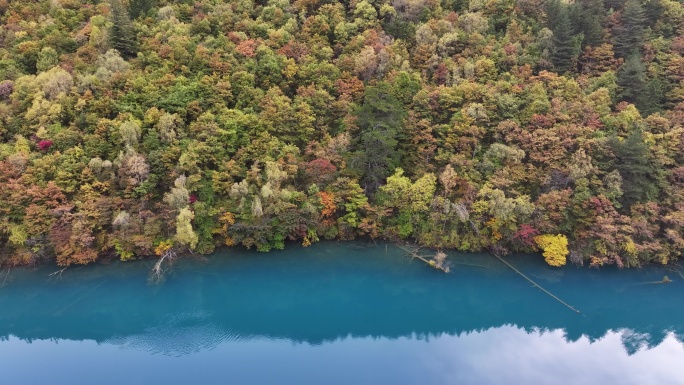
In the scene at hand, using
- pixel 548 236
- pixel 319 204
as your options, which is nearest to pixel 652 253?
pixel 548 236

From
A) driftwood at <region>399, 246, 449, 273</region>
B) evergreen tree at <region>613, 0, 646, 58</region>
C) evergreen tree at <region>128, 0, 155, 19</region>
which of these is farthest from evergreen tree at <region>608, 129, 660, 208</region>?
evergreen tree at <region>128, 0, 155, 19</region>

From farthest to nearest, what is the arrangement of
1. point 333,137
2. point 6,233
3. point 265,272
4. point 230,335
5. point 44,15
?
point 44,15
point 333,137
point 265,272
point 6,233
point 230,335

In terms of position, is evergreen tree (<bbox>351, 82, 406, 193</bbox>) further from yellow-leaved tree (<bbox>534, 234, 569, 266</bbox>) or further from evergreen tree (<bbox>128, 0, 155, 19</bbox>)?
evergreen tree (<bbox>128, 0, 155, 19</bbox>)

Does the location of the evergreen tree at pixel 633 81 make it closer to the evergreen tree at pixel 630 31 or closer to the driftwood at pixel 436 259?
the evergreen tree at pixel 630 31

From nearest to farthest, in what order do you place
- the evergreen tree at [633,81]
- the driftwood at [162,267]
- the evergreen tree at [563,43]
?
the driftwood at [162,267], the evergreen tree at [633,81], the evergreen tree at [563,43]

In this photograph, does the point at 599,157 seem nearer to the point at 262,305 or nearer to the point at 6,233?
the point at 262,305

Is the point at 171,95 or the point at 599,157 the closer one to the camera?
the point at 599,157

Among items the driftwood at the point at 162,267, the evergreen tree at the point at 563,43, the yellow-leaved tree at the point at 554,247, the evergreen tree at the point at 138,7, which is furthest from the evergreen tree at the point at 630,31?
the evergreen tree at the point at 138,7
